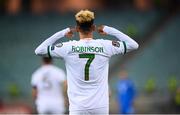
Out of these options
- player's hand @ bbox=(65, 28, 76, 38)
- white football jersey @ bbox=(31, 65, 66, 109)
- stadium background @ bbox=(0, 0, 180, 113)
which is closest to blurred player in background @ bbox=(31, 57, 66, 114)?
white football jersey @ bbox=(31, 65, 66, 109)

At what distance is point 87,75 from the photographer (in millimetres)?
8133

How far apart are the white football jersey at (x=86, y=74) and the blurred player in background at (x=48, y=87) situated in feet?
17.0

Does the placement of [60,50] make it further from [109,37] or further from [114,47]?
[109,37]

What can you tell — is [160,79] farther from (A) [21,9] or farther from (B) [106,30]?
(B) [106,30]

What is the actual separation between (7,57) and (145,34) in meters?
4.64

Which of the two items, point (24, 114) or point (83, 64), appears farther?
point (24, 114)

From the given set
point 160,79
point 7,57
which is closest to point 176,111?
point 160,79

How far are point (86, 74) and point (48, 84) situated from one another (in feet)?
18.5

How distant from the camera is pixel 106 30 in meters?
8.36

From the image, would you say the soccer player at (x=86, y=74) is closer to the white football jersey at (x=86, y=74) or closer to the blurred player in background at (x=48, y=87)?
the white football jersey at (x=86, y=74)

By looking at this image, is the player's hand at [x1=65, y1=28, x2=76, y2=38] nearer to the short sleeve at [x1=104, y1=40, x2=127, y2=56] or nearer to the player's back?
the player's back

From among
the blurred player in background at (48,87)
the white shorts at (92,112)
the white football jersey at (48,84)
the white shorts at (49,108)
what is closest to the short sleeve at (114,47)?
the white shorts at (92,112)

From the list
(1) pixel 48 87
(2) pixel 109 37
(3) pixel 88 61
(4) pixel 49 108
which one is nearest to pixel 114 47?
(3) pixel 88 61

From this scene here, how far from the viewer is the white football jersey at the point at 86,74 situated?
8117mm
